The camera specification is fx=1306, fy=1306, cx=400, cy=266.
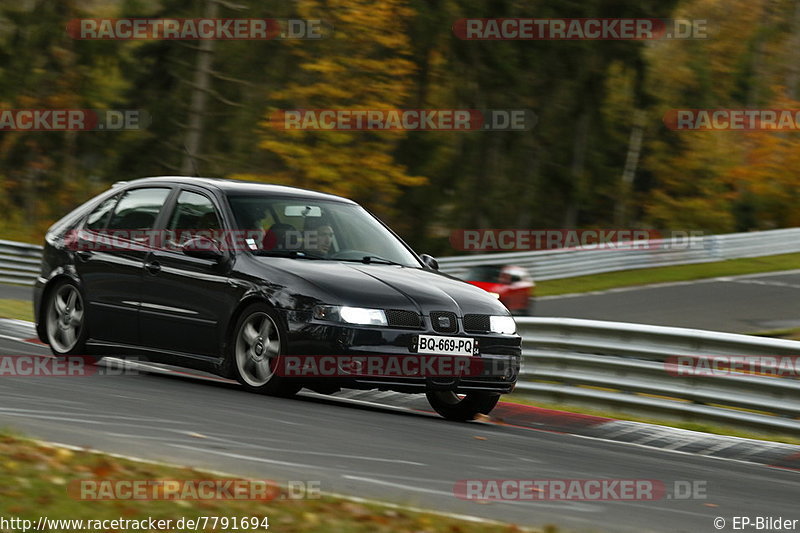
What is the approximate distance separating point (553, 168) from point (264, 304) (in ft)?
124

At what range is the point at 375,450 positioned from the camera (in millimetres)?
7410

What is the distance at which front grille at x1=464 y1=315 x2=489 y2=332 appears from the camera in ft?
31.1

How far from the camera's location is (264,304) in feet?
31.1

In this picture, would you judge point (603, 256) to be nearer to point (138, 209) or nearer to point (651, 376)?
point (651, 376)

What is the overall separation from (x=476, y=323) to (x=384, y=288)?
740mm

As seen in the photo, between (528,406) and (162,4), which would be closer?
(528,406)

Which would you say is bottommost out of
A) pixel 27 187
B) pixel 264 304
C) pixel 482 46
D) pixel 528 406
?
pixel 528 406

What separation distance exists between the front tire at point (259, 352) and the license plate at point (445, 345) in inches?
36.9

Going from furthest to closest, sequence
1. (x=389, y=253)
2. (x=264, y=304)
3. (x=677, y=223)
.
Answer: (x=677, y=223)
(x=389, y=253)
(x=264, y=304)

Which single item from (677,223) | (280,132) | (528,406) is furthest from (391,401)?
(677,223)

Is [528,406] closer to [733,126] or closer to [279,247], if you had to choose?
[279,247]

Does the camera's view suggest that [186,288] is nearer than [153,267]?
Yes

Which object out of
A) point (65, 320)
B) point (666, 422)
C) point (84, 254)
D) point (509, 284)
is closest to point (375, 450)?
point (666, 422)

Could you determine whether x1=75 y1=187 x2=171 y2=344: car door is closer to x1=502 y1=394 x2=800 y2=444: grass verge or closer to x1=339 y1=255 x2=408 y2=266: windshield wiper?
x1=339 y1=255 x2=408 y2=266: windshield wiper
